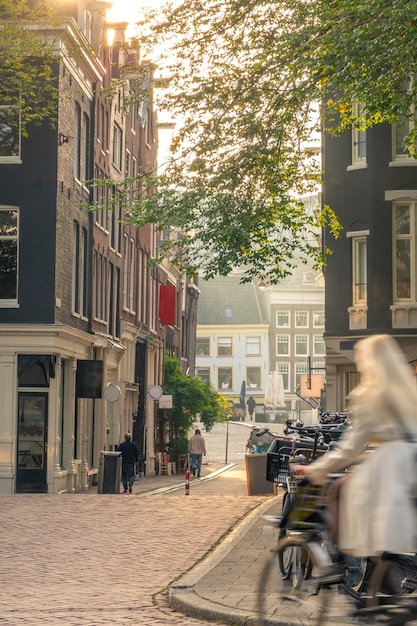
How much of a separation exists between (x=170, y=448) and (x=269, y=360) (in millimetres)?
58425

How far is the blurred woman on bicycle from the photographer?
6348 mm

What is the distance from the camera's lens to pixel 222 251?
69.6ft

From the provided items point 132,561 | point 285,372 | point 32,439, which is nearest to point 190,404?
point 32,439

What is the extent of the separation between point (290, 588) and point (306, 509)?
45cm

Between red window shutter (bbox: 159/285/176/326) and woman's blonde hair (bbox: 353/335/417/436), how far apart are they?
1954 inches

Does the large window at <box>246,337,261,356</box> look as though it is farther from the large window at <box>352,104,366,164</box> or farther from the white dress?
→ the white dress

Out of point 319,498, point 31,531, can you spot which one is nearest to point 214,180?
point 31,531

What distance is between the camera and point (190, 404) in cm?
5534

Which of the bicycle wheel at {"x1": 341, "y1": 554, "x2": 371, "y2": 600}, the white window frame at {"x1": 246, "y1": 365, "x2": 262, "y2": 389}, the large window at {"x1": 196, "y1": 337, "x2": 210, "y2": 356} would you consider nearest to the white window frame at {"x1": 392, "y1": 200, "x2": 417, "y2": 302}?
the bicycle wheel at {"x1": 341, "y1": 554, "x2": 371, "y2": 600}

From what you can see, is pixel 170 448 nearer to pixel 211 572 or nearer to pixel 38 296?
pixel 38 296

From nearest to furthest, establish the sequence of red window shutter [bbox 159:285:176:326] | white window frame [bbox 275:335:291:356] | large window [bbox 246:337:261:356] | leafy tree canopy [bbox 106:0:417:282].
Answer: leafy tree canopy [bbox 106:0:417:282] → red window shutter [bbox 159:285:176:326] → white window frame [bbox 275:335:291:356] → large window [bbox 246:337:261:356]

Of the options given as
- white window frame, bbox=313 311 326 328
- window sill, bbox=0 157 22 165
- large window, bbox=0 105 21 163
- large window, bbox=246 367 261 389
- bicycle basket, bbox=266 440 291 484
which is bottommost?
bicycle basket, bbox=266 440 291 484

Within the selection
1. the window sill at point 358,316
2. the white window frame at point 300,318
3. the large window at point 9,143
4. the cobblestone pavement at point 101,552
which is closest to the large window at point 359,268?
the window sill at point 358,316

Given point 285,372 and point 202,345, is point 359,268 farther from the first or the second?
point 202,345
